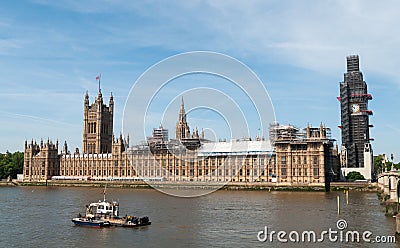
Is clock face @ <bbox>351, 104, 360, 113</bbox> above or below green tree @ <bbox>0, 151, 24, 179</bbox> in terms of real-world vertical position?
above

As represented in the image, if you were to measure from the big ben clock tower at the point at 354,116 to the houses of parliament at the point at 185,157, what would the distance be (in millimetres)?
18488

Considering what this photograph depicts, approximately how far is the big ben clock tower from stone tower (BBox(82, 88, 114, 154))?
8648 cm

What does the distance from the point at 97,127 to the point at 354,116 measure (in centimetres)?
9185

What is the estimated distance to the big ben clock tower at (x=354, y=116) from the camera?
150 meters

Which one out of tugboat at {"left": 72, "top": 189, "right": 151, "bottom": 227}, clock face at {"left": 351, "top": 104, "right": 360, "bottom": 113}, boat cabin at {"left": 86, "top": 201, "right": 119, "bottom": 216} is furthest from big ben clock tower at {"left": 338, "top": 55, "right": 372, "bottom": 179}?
tugboat at {"left": 72, "top": 189, "right": 151, "bottom": 227}

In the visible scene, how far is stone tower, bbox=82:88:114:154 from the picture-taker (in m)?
169

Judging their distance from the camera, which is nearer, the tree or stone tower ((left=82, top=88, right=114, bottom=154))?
the tree

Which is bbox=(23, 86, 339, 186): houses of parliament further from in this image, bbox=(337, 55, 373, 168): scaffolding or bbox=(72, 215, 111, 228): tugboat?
bbox=(72, 215, 111, 228): tugboat

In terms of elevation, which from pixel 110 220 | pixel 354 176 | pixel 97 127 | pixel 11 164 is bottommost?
pixel 110 220

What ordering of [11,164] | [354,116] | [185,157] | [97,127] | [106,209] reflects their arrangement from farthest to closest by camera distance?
1. [97,127]
2. [11,164]
3. [354,116]
4. [185,157]
5. [106,209]

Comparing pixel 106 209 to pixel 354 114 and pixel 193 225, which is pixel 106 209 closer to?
pixel 193 225

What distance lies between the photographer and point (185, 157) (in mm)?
131125

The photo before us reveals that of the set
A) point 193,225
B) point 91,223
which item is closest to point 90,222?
point 91,223

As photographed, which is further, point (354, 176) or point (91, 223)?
point (354, 176)
